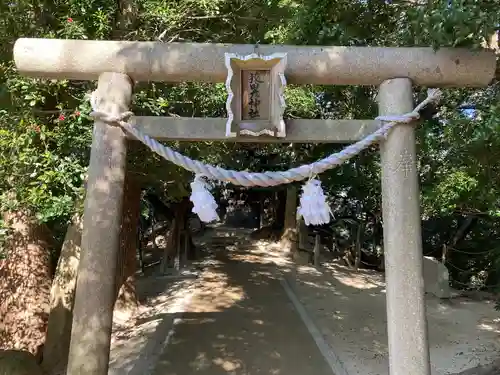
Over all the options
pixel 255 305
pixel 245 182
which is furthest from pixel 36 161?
pixel 255 305

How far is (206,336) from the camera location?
24.8 ft

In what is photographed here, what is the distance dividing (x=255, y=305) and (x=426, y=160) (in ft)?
17.7

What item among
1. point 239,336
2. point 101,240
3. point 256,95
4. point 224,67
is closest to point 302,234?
point 239,336

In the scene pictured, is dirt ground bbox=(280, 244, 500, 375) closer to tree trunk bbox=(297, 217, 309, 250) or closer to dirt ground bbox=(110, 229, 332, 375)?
dirt ground bbox=(110, 229, 332, 375)

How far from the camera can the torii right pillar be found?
3.06 metres

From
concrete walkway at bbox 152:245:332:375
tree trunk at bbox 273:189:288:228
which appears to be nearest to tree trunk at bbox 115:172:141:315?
concrete walkway at bbox 152:245:332:375

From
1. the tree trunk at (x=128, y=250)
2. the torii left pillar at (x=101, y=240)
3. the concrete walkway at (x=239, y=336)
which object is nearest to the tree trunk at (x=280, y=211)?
the concrete walkway at (x=239, y=336)

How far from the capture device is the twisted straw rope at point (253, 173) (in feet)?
10.3

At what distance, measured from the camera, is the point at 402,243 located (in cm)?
316

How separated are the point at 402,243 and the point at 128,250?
21.9 ft

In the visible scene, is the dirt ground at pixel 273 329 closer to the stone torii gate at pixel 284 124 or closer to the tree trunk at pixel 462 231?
the stone torii gate at pixel 284 124

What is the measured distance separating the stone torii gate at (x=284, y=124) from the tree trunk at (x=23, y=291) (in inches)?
140

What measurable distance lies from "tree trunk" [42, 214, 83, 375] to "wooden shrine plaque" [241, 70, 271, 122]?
12.0ft

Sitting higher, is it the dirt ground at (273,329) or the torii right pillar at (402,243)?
the torii right pillar at (402,243)
